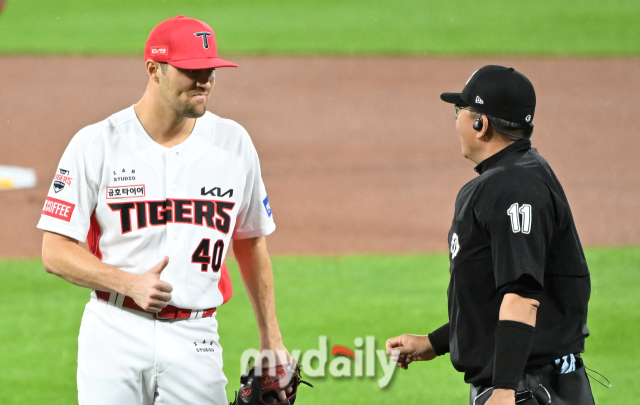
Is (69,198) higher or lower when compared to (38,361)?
higher

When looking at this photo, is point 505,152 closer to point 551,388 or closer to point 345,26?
point 551,388

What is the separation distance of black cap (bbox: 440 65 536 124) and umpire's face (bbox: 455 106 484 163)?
0.04 m

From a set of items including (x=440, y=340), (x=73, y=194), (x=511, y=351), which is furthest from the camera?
(x=440, y=340)

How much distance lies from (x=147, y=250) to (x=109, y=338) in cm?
35

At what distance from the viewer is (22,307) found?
24.5 feet

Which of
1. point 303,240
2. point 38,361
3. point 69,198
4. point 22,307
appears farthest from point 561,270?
point 303,240

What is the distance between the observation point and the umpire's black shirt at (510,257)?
2.92 meters

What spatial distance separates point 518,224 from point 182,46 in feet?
4.60

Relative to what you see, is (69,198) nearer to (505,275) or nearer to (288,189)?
(505,275)

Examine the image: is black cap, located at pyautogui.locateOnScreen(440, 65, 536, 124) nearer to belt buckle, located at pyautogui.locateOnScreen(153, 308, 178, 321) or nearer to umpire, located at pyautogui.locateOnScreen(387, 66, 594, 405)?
umpire, located at pyautogui.locateOnScreen(387, 66, 594, 405)

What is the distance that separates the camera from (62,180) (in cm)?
329

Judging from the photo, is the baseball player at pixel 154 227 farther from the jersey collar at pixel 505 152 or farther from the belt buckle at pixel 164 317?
the jersey collar at pixel 505 152

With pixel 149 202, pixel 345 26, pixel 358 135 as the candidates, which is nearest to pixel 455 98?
pixel 149 202

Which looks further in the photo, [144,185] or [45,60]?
[45,60]
